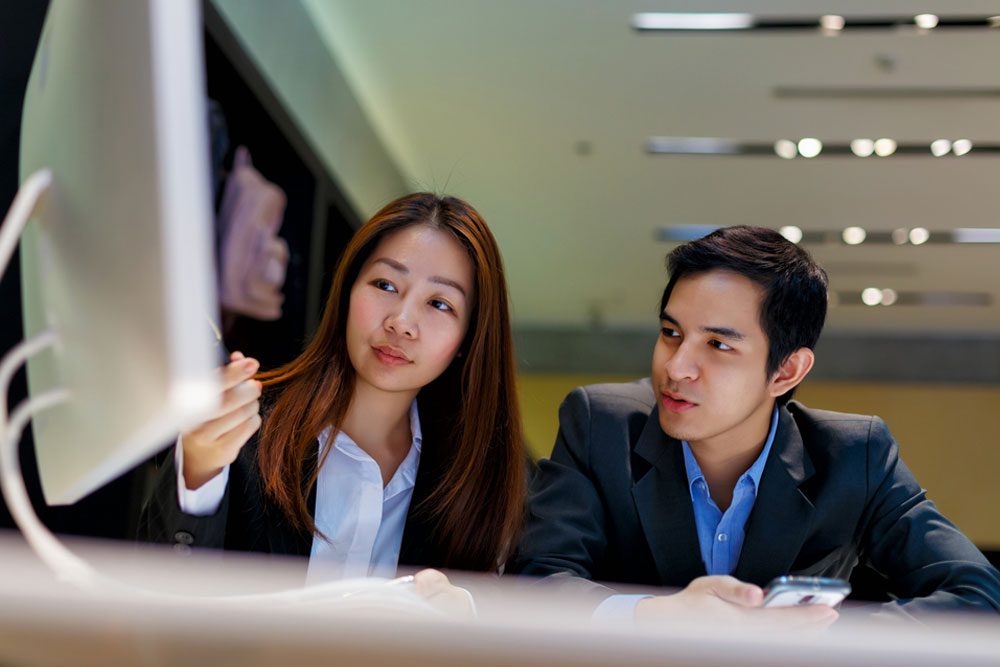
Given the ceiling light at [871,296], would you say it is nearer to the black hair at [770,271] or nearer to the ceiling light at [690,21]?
the ceiling light at [690,21]

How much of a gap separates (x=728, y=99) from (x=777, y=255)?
385cm

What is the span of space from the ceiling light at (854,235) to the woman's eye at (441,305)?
576 centimetres

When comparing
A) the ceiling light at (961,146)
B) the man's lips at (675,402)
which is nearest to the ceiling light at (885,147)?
the ceiling light at (961,146)

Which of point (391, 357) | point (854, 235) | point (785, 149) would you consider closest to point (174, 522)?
point (391, 357)

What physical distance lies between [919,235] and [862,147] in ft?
4.56

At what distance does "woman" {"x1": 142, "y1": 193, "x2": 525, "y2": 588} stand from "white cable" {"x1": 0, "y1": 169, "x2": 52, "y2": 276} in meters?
0.70

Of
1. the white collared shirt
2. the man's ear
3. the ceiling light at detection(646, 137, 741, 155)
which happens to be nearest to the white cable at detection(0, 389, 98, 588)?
the white collared shirt

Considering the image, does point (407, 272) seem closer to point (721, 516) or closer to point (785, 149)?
point (721, 516)

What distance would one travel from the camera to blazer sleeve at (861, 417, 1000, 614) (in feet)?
4.79

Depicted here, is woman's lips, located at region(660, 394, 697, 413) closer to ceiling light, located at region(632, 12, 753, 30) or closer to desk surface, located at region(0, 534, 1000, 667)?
desk surface, located at region(0, 534, 1000, 667)

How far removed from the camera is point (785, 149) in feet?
19.4

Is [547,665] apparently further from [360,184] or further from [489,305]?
[360,184]

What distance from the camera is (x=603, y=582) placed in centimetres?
166

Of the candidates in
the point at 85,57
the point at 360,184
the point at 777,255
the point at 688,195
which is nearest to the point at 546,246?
the point at 688,195
